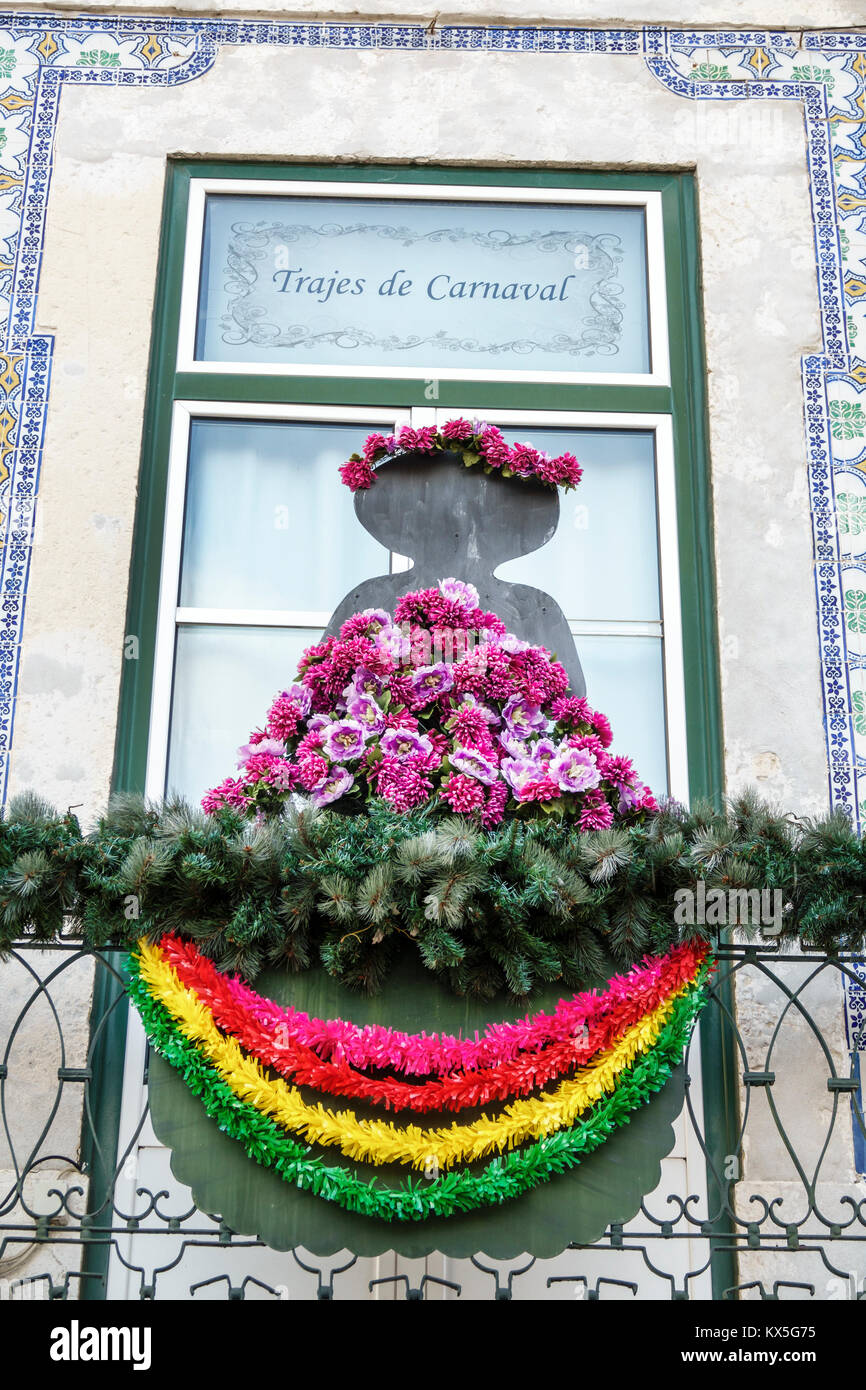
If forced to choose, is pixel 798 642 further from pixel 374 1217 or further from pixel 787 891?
pixel 374 1217

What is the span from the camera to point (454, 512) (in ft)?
10.6

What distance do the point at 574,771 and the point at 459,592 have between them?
0.46 metres

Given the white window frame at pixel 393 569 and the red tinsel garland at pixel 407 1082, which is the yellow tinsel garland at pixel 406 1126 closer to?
the red tinsel garland at pixel 407 1082

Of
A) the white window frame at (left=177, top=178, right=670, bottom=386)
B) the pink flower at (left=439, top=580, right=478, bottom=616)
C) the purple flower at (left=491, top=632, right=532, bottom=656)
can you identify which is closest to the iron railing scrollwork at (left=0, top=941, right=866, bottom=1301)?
the purple flower at (left=491, top=632, right=532, bottom=656)

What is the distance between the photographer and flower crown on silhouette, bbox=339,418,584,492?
3227 millimetres

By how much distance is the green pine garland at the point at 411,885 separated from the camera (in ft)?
8.58

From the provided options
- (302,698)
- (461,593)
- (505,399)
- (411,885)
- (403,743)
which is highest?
(505,399)

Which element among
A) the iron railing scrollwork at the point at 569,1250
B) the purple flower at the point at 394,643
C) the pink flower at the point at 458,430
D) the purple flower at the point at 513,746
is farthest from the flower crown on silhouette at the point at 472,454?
the iron railing scrollwork at the point at 569,1250

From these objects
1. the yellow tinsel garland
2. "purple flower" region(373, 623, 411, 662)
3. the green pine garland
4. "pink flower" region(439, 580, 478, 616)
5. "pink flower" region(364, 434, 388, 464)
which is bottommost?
the yellow tinsel garland

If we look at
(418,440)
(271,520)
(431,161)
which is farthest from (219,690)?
(431,161)

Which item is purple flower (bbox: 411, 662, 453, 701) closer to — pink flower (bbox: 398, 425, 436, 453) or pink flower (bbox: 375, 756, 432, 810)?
pink flower (bbox: 375, 756, 432, 810)

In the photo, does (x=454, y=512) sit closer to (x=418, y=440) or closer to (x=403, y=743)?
(x=418, y=440)

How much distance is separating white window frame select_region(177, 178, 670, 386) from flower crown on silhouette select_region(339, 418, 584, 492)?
0.74 metres

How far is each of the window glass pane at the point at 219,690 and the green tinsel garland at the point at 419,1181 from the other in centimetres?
106
